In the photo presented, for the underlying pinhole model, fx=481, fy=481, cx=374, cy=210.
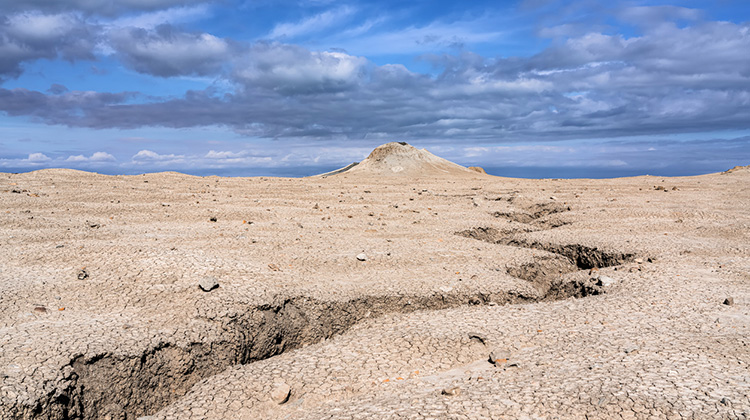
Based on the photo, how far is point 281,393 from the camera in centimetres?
253

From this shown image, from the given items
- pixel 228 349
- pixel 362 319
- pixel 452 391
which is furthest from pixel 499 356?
pixel 228 349

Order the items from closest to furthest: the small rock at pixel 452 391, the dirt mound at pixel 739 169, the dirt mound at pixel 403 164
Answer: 1. the small rock at pixel 452 391
2. the dirt mound at pixel 739 169
3. the dirt mound at pixel 403 164

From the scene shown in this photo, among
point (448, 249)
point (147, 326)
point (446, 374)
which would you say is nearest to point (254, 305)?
point (147, 326)

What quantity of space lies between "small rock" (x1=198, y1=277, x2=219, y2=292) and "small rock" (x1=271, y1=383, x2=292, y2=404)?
111 cm

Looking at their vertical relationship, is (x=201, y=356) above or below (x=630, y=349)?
below

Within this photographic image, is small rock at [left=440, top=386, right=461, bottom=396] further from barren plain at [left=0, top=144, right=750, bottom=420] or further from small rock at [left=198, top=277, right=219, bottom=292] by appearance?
small rock at [left=198, top=277, right=219, bottom=292]

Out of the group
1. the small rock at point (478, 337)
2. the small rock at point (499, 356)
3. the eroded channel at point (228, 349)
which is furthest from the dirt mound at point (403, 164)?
the small rock at point (499, 356)

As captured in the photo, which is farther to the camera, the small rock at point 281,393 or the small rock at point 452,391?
the small rock at point 281,393

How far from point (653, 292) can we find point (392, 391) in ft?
7.97

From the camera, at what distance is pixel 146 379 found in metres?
2.66

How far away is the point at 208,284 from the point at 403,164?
17.1 m

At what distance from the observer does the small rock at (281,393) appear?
2.51m

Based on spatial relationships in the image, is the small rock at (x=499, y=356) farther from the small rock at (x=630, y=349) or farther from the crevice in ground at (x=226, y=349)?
the crevice in ground at (x=226, y=349)

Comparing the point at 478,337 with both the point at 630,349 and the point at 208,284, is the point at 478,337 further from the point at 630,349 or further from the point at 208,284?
the point at 208,284
